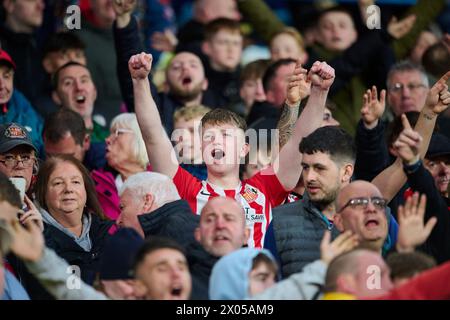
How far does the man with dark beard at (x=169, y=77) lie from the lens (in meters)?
11.5

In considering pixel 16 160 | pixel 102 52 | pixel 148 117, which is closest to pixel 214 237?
pixel 148 117

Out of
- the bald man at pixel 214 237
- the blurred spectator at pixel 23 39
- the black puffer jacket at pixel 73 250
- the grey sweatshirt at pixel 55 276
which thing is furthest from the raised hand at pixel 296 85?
the blurred spectator at pixel 23 39

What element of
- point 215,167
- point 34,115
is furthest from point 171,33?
point 215,167

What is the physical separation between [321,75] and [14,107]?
10.7 ft

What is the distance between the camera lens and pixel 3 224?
8258mm

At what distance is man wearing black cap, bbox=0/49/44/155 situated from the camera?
38.0 feet

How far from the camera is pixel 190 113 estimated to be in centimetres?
1145

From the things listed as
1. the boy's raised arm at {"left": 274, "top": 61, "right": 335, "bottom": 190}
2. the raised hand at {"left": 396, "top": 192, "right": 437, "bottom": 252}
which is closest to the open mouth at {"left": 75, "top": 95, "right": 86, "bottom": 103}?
the boy's raised arm at {"left": 274, "top": 61, "right": 335, "bottom": 190}

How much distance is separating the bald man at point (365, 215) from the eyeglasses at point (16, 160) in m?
2.42

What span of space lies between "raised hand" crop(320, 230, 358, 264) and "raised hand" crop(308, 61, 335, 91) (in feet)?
5.35

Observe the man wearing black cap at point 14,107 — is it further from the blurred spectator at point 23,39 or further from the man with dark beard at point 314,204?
the man with dark beard at point 314,204

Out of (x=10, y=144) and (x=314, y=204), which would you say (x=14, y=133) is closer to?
(x=10, y=144)

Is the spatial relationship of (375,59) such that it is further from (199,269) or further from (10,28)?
(199,269)

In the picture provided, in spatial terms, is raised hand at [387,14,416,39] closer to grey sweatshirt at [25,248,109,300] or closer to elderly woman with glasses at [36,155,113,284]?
elderly woman with glasses at [36,155,113,284]
